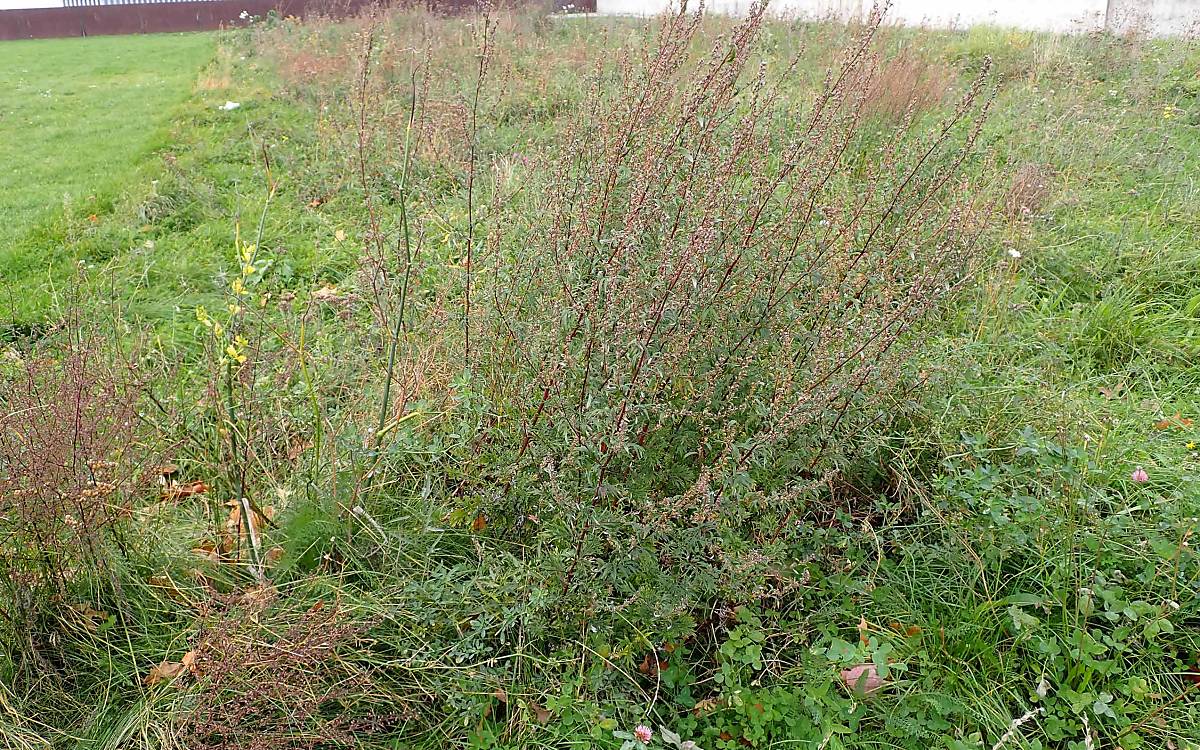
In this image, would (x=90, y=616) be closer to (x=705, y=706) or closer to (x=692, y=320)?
(x=705, y=706)

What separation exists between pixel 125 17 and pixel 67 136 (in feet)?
61.7

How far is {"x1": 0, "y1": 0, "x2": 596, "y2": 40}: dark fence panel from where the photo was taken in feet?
75.5

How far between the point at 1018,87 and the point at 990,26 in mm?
4739

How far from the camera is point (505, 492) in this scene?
249 cm

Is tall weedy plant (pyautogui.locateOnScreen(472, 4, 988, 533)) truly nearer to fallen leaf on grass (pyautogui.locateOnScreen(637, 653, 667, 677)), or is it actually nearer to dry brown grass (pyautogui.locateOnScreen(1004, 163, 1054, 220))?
fallen leaf on grass (pyautogui.locateOnScreen(637, 653, 667, 677))

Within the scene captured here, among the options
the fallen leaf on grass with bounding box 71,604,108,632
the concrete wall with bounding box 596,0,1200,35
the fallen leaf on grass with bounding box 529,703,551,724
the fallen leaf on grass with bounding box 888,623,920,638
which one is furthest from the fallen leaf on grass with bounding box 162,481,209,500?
the concrete wall with bounding box 596,0,1200,35

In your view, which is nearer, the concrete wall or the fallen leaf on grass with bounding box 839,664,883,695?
the fallen leaf on grass with bounding box 839,664,883,695

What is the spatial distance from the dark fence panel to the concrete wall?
1697 cm

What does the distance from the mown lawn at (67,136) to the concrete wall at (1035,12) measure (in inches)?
252

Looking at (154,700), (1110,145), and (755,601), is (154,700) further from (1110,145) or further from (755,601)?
(1110,145)

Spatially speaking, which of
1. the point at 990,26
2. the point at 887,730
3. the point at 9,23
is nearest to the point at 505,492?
the point at 887,730

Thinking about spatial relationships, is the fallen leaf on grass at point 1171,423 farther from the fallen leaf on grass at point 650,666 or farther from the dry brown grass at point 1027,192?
the fallen leaf on grass at point 650,666

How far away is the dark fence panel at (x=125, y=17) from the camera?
23016mm

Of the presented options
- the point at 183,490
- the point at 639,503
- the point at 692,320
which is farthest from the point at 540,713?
the point at 183,490
